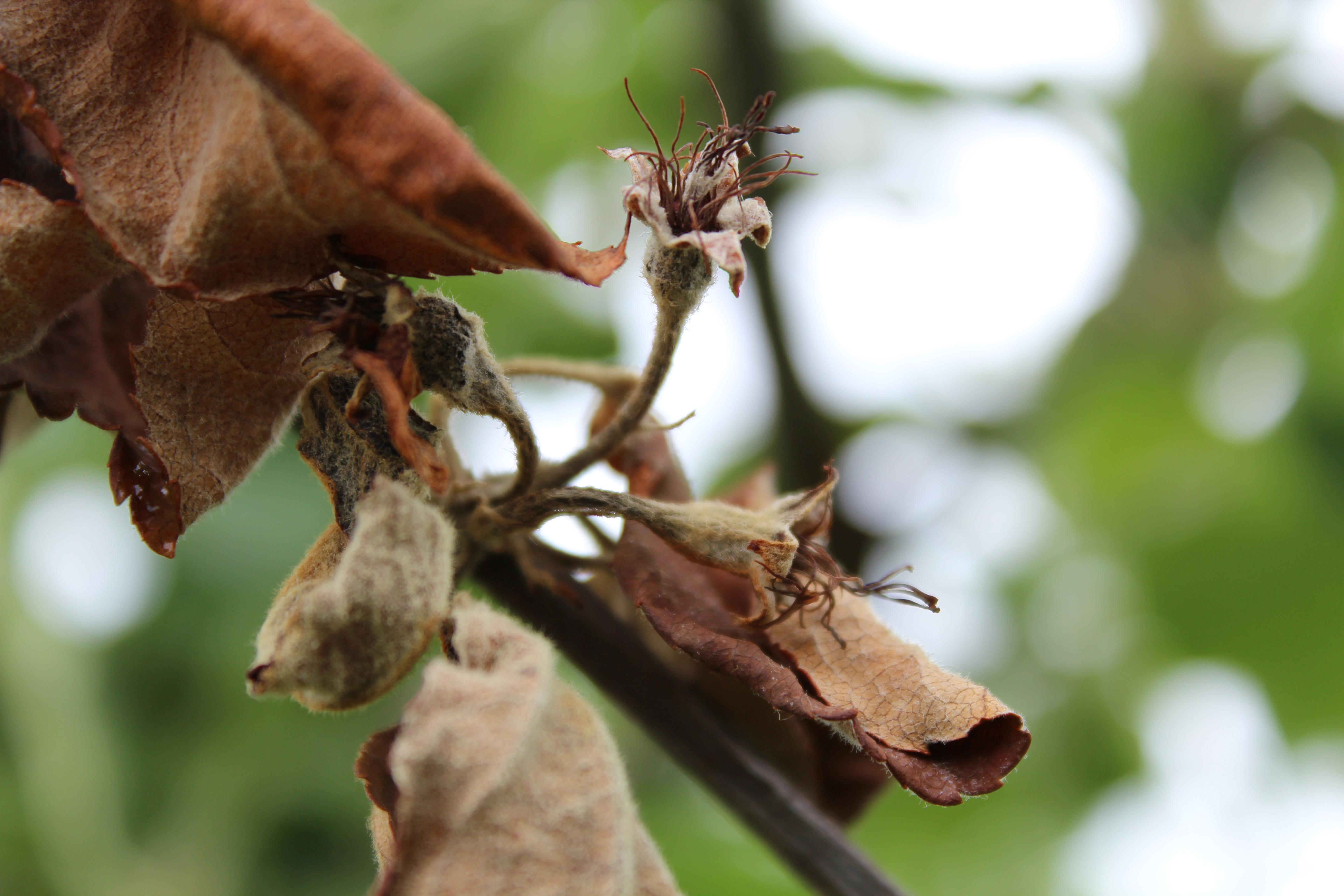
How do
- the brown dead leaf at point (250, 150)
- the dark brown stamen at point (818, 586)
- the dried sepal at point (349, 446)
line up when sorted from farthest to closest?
1. the dark brown stamen at point (818, 586)
2. the dried sepal at point (349, 446)
3. the brown dead leaf at point (250, 150)

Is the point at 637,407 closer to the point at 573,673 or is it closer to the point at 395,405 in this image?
the point at 395,405

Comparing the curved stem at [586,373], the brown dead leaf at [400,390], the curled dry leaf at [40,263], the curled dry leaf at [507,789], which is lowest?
the curled dry leaf at [507,789]

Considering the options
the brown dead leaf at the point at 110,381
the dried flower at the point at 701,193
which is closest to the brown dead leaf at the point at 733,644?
the dried flower at the point at 701,193

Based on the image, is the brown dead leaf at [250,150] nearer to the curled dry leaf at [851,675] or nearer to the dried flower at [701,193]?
the dried flower at [701,193]

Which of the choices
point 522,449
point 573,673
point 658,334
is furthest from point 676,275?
point 573,673

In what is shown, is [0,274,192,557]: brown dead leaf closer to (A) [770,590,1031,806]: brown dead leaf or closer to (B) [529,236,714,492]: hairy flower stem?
(B) [529,236,714,492]: hairy flower stem

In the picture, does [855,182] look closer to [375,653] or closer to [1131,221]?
[1131,221]
